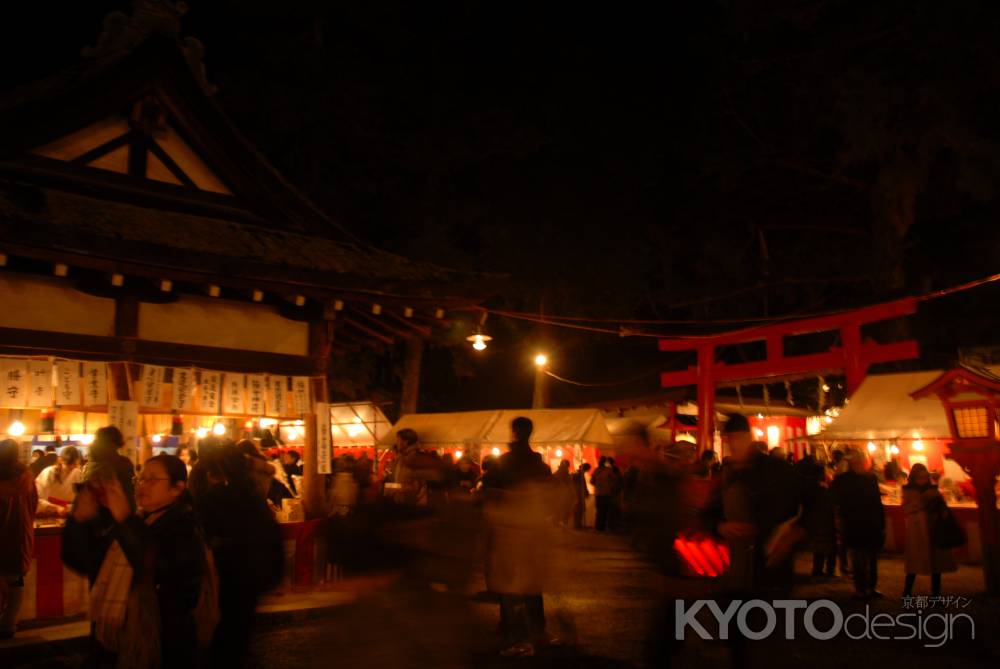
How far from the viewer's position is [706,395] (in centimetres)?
2128

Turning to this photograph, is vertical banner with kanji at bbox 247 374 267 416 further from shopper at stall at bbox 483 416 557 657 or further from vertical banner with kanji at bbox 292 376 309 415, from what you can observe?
shopper at stall at bbox 483 416 557 657

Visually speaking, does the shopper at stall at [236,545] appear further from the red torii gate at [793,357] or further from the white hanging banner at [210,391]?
the red torii gate at [793,357]

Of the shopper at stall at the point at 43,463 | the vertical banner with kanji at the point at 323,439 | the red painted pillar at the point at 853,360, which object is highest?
the red painted pillar at the point at 853,360

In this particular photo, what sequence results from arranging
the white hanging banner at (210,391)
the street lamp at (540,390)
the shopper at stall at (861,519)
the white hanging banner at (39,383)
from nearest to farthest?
1. the white hanging banner at (39,383)
2. the shopper at stall at (861,519)
3. the white hanging banner at (210,391)
4. the street lamp at (540,390)

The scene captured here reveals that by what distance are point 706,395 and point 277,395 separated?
44.4 feet

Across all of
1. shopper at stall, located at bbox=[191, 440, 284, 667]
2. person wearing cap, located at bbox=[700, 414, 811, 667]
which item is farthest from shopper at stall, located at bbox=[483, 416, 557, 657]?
shopper at stall, located at bbox=[191, 440, 284, 667]

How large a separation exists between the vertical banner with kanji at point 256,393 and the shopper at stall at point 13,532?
2963 mm

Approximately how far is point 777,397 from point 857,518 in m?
23.2

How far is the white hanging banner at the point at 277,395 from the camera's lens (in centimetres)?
1088

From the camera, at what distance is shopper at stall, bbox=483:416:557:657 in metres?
6.96

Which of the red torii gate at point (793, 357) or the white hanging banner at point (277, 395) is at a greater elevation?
the red torii gate at point (793, 357)

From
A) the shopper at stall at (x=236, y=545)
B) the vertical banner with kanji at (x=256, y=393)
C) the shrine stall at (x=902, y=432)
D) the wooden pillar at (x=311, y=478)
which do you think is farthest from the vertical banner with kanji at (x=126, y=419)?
the shrine stall at (x=902, y=432)

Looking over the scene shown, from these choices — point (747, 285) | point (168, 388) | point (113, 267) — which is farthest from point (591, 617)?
point (747, 285)

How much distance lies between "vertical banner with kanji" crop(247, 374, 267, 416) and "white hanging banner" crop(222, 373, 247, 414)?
8cm
